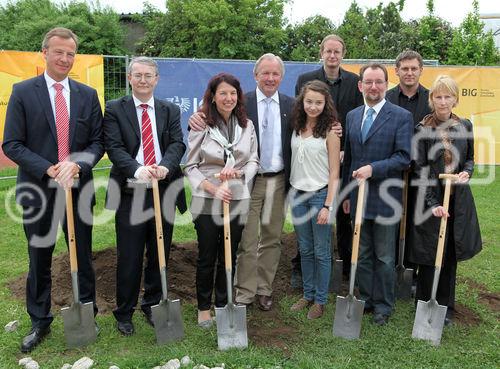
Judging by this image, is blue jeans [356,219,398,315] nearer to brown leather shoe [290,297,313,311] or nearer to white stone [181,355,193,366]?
brown leather shoe [290,297,313,311]

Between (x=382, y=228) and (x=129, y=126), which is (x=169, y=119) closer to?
(x=129, y=126)

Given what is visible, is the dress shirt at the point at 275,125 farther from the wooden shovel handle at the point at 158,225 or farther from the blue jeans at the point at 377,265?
the wooden shovel handle at the point at 158,225

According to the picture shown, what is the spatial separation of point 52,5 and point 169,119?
29.8m

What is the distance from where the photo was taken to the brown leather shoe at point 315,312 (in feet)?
15.6

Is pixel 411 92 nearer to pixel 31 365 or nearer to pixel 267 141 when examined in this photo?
pixel 267 141

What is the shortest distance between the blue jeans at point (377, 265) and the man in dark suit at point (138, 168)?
1.61m

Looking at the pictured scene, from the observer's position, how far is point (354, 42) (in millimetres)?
28219

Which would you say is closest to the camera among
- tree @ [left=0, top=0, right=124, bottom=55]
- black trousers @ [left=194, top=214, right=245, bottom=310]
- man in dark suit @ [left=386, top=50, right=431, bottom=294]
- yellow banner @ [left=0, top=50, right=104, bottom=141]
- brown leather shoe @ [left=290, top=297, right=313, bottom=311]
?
black trousers @ [left=194, top=214, right=245, bottom=310]

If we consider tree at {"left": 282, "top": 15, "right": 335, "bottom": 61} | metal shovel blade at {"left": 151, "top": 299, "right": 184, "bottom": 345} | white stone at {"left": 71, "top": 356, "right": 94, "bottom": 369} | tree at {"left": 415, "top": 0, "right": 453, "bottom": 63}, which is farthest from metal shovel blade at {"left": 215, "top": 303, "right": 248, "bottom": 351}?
tree at {"left": 282, "top": 15, "right": 335, "bottom": 61}

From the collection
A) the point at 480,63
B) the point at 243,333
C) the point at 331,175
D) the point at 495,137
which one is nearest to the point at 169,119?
the point at 331,175

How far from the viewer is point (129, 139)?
4.17 metres

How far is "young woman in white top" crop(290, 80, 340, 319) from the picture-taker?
4465 millimetres

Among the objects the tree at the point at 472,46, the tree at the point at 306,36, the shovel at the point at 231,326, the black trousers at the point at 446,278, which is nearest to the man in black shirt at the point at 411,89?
the black trousers at the point at 446,278

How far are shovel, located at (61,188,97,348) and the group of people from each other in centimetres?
17
